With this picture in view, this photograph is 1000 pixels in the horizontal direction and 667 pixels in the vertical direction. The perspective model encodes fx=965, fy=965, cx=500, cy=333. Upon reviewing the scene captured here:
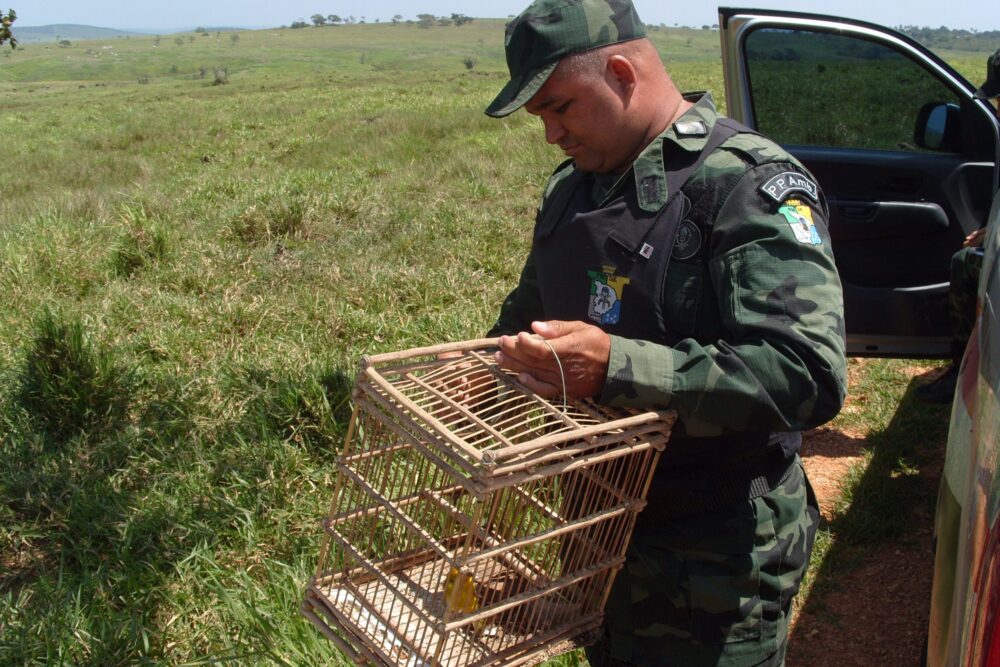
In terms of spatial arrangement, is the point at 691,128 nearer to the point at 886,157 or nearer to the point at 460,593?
the point at 460,593

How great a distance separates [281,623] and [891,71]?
307 centimetres

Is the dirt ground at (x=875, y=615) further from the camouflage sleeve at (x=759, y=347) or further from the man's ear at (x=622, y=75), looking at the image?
the man's ear at (x=622, y=75)

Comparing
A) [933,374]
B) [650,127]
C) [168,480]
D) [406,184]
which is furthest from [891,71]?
[406,184]

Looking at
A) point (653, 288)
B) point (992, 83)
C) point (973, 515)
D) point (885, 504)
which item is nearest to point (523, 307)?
point (653, 288)

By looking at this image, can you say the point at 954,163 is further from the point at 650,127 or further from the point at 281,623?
the point at 281,623

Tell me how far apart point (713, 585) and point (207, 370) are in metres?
3.00

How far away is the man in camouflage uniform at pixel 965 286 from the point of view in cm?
337

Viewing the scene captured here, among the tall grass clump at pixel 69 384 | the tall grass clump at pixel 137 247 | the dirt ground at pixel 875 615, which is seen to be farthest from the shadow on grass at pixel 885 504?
the tall grass clump at pixel 137 247

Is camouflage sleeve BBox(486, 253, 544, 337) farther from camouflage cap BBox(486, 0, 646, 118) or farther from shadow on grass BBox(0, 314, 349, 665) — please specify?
shadow on grass BBox(0, 314, 349, 665)

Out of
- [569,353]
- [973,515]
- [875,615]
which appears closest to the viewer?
[973,515]

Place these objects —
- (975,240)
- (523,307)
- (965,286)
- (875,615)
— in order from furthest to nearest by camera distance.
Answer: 1. (975,240)
2. (965,286)
3. (875,615)
4. (523,307)

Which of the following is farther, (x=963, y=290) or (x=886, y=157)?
(x=886, y=157)

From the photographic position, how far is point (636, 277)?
1.68 metres

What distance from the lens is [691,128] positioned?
1.74 m
